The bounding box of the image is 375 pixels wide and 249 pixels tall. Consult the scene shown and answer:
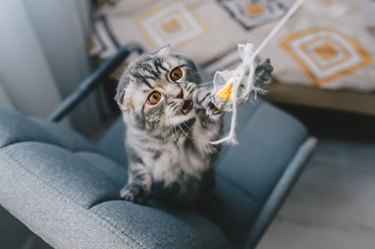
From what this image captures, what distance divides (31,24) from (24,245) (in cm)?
76

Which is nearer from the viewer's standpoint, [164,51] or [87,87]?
[164,51]

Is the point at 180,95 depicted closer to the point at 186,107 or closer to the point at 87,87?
the point at 186,107

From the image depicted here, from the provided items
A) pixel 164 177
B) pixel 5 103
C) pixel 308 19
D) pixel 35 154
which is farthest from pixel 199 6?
pixel 35 154

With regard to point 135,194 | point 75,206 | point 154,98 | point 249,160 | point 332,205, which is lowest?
point 332,205

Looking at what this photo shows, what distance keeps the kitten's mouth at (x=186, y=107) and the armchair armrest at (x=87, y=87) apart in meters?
0.65

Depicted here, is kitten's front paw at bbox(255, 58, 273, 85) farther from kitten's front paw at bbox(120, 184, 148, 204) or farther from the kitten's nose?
kitten's front paw at bbox(120, 184, 148, 204)

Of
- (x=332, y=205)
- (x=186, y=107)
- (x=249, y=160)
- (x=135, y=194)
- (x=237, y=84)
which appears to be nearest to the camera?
(x=237, y=84)

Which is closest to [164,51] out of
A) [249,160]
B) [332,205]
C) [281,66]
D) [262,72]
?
[262,72]

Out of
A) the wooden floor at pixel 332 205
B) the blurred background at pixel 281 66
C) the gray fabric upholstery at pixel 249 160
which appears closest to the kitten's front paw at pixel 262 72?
the gray fabric upholstery at pixel 249 160

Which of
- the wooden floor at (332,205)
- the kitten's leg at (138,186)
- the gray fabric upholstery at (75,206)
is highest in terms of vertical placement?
the gray fabric upholstery at (75,206)

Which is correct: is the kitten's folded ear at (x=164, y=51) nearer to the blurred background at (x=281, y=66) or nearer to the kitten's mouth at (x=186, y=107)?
the kitten's mouth at (x=186, y=107)

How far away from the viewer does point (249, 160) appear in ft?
3.65

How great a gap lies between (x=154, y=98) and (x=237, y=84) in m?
0.17

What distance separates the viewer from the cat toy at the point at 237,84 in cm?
48
